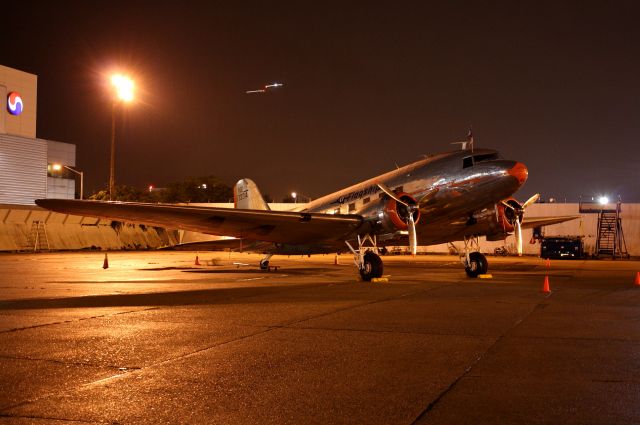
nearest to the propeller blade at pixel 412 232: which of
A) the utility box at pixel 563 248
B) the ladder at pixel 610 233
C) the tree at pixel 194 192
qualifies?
the utility box at pixel 563 248

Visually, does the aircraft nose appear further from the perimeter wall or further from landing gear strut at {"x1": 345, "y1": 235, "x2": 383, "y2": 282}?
the perimeter wall

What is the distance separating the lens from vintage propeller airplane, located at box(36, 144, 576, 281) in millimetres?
21359

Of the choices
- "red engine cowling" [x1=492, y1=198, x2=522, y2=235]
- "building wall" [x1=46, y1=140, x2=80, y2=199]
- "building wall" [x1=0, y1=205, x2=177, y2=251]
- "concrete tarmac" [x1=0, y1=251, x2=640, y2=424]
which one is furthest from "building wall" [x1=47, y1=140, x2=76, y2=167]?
"concrete tarmac" [x1=0, y1=251, x2=640, y2=424]

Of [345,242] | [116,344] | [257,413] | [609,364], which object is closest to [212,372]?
[257,413]

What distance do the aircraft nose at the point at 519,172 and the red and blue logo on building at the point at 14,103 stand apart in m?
62.2

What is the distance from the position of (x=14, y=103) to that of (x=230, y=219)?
56.0 meters

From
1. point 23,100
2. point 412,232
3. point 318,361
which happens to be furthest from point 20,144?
point 318,361

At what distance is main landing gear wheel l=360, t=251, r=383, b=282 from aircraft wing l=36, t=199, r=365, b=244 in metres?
1.41

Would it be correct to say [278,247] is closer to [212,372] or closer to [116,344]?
[116,344]

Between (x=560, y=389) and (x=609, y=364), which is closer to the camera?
(x=560, y=389)

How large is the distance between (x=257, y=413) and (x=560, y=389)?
10.9ft

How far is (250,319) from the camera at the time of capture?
12.0 metres

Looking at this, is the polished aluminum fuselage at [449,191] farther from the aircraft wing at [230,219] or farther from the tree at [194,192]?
the tree at [194,192]

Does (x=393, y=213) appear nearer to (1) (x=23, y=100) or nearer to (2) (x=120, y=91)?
(2) (x=120, y=91)
